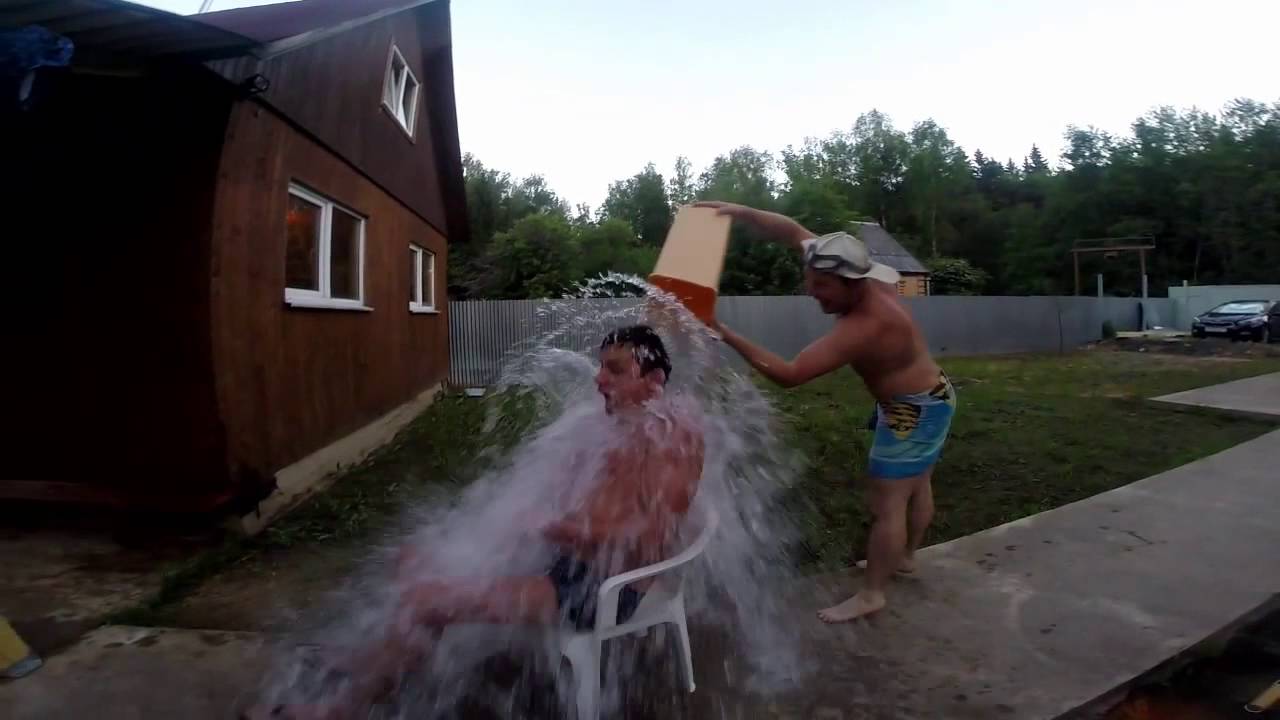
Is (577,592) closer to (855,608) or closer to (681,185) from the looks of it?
(855,608)

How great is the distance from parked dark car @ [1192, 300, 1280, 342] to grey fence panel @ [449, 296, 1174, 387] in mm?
3554

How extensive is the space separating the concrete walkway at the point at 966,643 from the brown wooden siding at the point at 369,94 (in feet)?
9.75

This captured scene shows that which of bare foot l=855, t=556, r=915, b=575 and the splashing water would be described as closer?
the splashing water

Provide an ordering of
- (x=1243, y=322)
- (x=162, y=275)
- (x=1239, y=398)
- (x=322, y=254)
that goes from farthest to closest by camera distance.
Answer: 1. (x=1243, y=322)
2. (x=1239, y=398)
3. (x=322, y=254)
4. (x=162, y=275)

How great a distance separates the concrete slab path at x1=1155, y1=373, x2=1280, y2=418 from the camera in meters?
8.84

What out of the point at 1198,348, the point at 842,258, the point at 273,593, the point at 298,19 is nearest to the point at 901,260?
the point at 1198,348

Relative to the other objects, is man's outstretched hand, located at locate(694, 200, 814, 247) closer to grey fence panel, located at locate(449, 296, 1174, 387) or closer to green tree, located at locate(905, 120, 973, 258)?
grey fence panel, located at locate(449, 296, 1174, 387)

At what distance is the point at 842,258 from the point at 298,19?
15.5ft

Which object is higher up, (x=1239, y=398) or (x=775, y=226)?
(x=775, y=226)

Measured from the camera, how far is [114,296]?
15.5ft

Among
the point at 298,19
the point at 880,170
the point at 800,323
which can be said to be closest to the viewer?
the point at 298,19

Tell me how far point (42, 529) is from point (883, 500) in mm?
4721

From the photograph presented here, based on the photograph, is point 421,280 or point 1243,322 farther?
point 1243,322

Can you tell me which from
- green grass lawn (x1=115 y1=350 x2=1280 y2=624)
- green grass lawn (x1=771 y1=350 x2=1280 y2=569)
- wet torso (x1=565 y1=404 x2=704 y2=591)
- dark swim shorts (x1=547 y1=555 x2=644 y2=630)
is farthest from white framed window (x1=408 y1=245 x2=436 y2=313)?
dark swim shorts (x1=547 y1=555 x2=644 y2=630)
